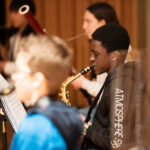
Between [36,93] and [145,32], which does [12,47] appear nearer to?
[145,32]

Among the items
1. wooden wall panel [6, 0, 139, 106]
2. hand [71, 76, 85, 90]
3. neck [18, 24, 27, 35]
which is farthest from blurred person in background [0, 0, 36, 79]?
hand [71, 76, 85, 90]

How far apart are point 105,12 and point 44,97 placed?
4.98 feet

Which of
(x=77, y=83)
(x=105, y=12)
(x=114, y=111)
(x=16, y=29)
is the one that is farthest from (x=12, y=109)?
(x=16, y=29)

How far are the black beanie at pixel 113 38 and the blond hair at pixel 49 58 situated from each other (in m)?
0.83

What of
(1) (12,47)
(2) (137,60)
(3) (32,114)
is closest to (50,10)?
(1) (12,47)

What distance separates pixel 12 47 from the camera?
13.0 ft

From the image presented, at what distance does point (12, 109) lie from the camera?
1.96 metres

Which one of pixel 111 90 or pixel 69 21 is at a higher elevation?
pixel 111 90

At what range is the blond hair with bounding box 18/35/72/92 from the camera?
4.57 ft

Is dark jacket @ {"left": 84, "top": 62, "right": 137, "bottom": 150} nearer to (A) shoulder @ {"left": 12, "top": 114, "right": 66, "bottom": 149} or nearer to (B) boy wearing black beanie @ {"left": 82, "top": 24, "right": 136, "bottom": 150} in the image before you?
(B) boy wearing black beanie @ {"left": 82, "top": 24, "right": 136, "bottom": 150}

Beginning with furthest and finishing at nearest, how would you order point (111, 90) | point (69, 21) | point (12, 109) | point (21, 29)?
point (69, 21) → point (21, 29) → point (111, 90) → point (12, 109)

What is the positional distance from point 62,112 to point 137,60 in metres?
0.48

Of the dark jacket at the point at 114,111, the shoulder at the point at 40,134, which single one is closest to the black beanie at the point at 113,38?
the dark jacket at the point at 114,111

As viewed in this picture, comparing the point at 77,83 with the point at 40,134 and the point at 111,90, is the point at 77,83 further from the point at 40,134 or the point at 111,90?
the point at 40,134
